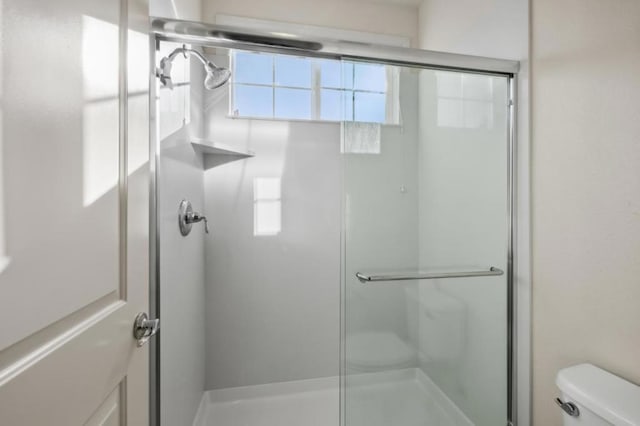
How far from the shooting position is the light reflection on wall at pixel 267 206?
6.94 ft

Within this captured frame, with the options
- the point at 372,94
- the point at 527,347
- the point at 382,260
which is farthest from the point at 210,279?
A: the point at 527,347

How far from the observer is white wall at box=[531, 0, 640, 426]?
100 centimetres

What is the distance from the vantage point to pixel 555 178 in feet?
4.12

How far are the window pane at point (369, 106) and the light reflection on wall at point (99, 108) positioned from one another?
94cm

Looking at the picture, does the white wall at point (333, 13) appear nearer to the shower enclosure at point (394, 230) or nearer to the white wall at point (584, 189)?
the shower enclosure at point (394, 230)

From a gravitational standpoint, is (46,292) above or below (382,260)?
above

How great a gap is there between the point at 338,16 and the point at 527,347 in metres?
2.28

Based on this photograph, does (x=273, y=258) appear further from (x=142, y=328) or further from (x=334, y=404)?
(x=142, y=328)

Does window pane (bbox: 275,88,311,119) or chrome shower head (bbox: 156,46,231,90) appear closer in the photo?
chrome shower head (bbox: 156,46,231,90)

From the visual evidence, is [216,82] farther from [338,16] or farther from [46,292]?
[338,16]

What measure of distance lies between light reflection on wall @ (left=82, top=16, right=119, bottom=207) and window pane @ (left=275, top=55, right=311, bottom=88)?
62.6 inches

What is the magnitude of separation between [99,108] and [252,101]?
158cm

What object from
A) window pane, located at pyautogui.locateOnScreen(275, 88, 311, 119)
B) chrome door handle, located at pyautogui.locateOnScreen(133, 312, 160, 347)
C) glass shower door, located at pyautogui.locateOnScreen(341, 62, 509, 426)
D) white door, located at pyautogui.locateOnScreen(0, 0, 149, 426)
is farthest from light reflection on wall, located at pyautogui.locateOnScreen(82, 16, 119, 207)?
window pane, located at pyautogui.locateOnScreen(275, 88, 311, 119)

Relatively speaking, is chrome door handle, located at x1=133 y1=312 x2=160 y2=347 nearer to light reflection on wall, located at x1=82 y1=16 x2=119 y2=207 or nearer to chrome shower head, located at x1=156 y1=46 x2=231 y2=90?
light reflection on wall, located at x1=82 y1=16 x2=119 y2=207
